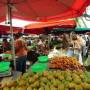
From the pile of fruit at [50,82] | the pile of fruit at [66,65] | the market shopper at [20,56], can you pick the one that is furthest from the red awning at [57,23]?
the pile of fruit at [50,82]

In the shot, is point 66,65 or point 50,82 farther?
point 66,65

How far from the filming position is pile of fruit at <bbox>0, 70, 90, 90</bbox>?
96.4 inches

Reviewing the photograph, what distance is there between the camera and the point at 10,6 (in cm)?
432

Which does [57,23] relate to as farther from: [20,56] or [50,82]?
[50,82]

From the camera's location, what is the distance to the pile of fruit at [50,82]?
2.45 m

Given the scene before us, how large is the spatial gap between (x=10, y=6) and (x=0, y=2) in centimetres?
23

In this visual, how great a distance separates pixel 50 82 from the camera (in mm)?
2594

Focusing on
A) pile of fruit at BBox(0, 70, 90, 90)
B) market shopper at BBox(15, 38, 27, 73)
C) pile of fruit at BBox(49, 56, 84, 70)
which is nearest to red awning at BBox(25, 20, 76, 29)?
market shopper at BBox(15, 38, 27, 73)

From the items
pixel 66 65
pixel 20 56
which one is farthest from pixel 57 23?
pixel 66 65

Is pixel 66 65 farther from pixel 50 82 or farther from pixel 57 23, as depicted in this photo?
pixel 57 23

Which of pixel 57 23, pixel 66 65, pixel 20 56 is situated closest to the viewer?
pixel 66 65

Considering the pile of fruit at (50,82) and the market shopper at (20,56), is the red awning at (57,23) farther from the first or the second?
the pile of fruit at (50,82)

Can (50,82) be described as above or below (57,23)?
below

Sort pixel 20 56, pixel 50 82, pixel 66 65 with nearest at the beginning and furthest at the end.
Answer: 1. pixel 50 82
2. pixel 66 65
3. pixel 20 56
